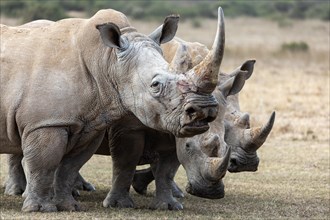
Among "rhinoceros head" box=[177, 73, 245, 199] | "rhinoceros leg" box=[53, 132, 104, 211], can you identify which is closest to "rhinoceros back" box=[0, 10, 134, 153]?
"rhinoceros leg" box=[53, 132, 104, 211]

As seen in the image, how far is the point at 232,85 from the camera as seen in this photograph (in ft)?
39.8

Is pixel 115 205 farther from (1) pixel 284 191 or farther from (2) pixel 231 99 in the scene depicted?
(1) pixel 284 191

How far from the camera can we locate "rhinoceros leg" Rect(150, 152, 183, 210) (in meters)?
12.0

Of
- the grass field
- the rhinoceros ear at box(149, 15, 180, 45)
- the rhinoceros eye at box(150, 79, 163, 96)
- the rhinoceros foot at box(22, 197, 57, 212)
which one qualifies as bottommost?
the grass field

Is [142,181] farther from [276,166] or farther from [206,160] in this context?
[276,166]

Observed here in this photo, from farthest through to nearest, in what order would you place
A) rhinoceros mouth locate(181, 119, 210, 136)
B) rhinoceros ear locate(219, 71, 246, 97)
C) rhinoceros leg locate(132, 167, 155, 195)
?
rhinoceros leg locate(132, 167, 155, 195) < rhinoceros ear locate(219, 71, 246, 97) < rhinoceros mouth locate(181, 119, 210, 136)

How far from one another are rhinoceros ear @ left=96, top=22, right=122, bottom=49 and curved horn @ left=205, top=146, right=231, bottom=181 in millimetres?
1423

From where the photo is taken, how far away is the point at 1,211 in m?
10.8

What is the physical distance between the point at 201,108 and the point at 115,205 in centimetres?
218

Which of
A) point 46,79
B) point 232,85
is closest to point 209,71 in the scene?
point 46,79

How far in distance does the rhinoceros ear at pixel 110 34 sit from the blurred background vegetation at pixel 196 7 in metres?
36.4

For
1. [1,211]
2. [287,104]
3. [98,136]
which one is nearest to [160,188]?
[98,136]

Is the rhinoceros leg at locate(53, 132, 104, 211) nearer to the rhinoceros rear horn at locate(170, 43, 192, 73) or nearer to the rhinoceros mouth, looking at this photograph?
the rhinoceros rear horn at locate(170, 43, 192, 73)

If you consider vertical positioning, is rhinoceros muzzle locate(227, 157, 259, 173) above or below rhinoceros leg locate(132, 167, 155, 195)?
above
